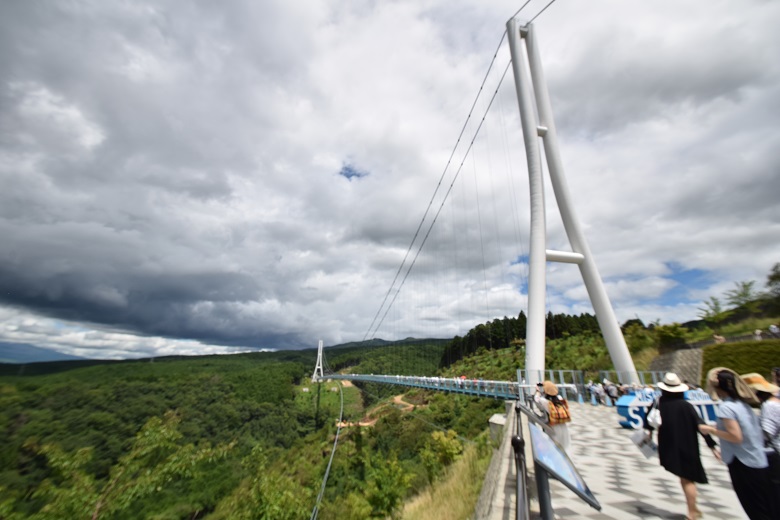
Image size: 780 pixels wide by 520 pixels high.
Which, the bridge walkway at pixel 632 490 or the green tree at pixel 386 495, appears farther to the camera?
the green tree at pixel 386 495

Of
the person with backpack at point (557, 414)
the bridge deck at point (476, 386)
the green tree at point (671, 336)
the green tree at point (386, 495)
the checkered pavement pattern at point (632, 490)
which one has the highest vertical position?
the green tree at point (671, 336)

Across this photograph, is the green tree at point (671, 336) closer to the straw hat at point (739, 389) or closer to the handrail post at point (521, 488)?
the straw hat at point (739, 389)

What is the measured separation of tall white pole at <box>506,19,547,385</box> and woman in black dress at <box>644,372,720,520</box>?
9456mm

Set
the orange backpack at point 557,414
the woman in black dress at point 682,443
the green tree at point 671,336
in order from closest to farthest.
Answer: the woman in black dress at point 682,443
the orange backpack at point 557,414
the green tree at point 671,336

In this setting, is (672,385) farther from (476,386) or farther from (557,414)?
(476,386)

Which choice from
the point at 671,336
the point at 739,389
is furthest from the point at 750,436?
the point at 671,336

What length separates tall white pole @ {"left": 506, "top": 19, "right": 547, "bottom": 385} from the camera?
42.6ft

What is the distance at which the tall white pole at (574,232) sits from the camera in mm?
14891

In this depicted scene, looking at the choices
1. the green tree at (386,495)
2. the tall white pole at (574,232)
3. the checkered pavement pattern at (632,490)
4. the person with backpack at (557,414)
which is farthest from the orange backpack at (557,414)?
the tall white pole at (574,232)

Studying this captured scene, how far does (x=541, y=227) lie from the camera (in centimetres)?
1477

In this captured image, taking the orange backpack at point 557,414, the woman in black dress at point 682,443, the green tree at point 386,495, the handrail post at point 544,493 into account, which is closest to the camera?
the handrail post at point 544,493

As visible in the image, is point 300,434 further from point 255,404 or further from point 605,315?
point 605,315

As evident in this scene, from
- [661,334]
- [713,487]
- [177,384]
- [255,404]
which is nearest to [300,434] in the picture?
[255,404]

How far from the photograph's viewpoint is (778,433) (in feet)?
7.82
